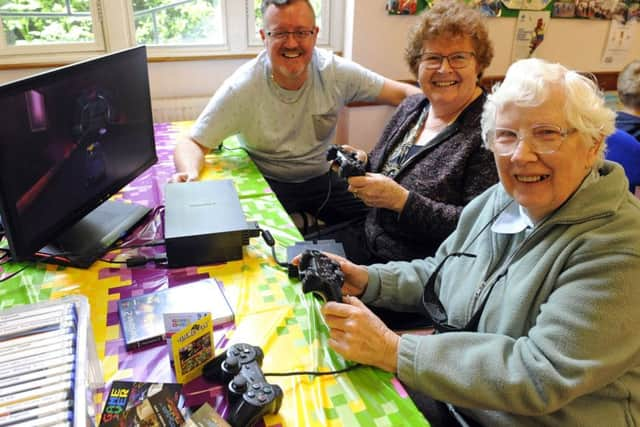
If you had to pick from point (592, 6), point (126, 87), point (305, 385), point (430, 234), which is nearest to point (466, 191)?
point (430, 234)

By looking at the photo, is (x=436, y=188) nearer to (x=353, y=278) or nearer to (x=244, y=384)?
(x=353, y=278)

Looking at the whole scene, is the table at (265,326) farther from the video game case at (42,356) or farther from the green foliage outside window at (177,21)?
the green foliage outside window at (177,21)

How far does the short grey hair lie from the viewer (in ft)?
2.75

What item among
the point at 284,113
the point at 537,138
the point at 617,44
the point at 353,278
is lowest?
the point at 353,278

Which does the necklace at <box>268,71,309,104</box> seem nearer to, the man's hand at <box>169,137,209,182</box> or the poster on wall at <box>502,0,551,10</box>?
the man's hand at <box>169,137,209,182</box>

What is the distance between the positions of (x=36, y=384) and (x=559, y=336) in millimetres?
747

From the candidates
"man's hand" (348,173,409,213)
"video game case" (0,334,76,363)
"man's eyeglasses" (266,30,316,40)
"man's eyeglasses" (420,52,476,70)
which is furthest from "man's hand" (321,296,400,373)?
"man's eyeglasses" (266,30,316,40)

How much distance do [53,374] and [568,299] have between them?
0.76m

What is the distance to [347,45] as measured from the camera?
2680mm

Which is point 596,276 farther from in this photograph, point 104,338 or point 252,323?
point 104,338

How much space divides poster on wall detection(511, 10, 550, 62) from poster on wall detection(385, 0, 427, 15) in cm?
69

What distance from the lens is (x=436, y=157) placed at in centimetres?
150

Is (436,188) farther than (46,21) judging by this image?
No

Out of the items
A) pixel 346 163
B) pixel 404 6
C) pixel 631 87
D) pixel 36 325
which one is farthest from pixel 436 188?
pixel 404 6
